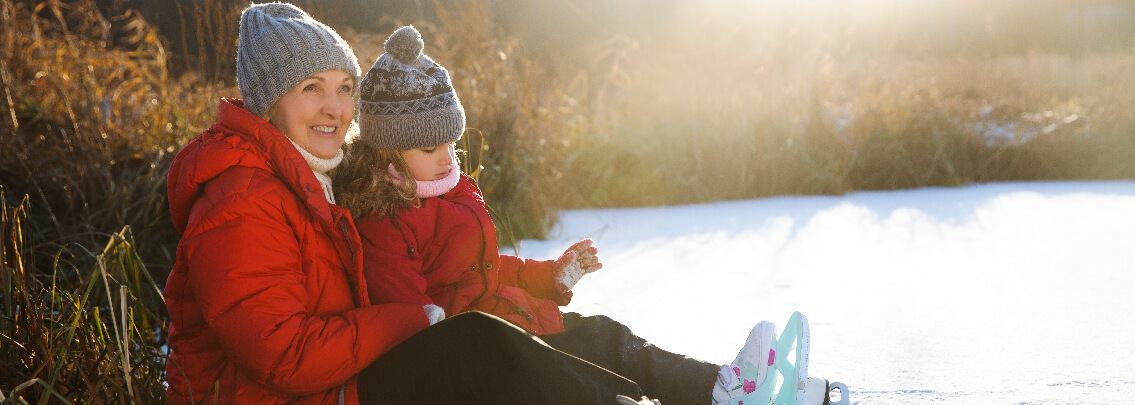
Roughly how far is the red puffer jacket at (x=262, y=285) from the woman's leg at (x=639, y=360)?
49 cm

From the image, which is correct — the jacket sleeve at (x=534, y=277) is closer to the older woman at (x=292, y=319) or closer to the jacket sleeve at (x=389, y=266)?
the jacket sleeve at (x=389, y=266)

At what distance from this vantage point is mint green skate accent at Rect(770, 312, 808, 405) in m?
1.80

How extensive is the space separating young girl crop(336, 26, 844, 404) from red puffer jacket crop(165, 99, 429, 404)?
0.19m

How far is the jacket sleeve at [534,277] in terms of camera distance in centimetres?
202

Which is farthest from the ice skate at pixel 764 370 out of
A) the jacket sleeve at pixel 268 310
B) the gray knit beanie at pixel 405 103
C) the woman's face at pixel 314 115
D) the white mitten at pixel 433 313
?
the woman's face at pixel 314 115

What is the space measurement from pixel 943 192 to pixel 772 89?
1414 millimetres

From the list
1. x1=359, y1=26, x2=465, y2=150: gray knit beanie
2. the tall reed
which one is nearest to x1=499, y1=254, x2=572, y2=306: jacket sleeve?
x1=359, y1=26, x2=465, y2=150: gray knit beanie

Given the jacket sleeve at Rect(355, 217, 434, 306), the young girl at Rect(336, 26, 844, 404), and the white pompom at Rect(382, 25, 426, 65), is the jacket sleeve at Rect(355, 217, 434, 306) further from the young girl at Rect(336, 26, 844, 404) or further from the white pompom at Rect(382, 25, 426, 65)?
the white pompom at Rect(382, 25, 426, 65)

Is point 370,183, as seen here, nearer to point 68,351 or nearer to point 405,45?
point 405,45

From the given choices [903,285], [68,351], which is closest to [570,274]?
[68,351]

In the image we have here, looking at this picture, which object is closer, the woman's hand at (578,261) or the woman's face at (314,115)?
the woman's face at (314,115)

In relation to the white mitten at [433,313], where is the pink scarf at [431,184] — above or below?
above

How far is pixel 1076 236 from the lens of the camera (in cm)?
430

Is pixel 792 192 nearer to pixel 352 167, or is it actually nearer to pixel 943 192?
pixel 943 192
